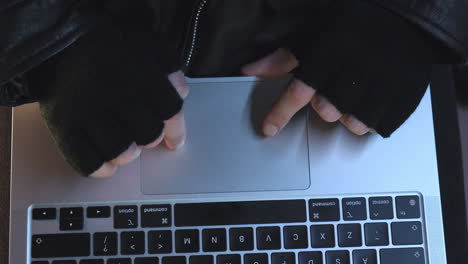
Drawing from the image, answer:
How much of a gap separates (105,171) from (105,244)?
58 mm

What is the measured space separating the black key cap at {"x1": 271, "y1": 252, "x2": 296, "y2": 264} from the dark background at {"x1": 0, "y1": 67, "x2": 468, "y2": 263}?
7.0 inches

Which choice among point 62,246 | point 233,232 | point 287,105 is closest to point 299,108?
point 287,105

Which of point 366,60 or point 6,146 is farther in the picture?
point 6,146

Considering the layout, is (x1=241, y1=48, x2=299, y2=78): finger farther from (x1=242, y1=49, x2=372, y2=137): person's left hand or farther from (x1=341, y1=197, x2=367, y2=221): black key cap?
(x1=341, y1=197, x2=367, y2=221): black key cap

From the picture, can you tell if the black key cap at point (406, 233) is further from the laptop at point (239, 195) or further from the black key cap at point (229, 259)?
the black key cap at point (229, 259)

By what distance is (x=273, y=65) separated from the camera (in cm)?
45

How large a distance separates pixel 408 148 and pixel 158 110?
0.20 metres

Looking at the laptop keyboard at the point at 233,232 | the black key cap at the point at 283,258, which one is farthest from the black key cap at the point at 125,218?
the black key cap at the point at 283,258

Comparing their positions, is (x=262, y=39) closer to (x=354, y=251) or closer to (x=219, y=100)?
(x=219, y=100)

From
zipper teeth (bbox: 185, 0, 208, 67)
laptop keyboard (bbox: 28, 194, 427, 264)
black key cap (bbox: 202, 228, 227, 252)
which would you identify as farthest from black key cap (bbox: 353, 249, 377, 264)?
zipper teeth (bbox: 185, 0, 208, 67)

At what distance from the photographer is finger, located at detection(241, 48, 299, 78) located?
1.48ft

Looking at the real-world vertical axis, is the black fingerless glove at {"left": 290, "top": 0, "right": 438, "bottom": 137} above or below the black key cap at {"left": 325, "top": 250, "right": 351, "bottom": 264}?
above

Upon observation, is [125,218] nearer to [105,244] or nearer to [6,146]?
[105,244]

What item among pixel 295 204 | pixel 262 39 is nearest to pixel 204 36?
pixel 262 39
